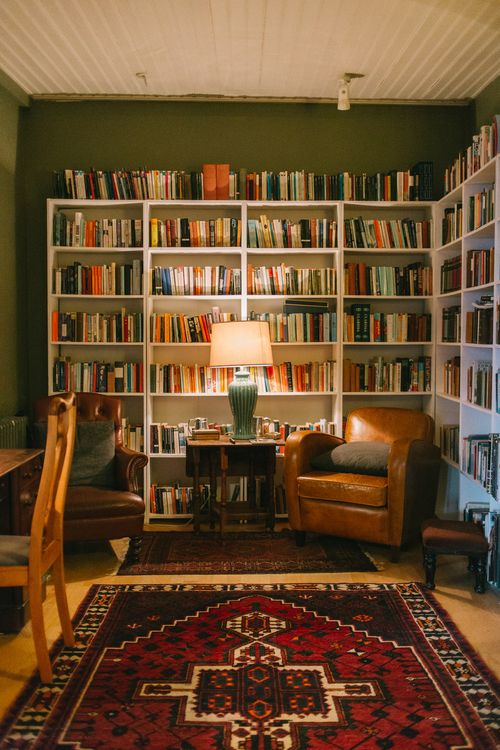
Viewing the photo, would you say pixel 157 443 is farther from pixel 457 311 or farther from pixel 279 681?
pixel 279 681

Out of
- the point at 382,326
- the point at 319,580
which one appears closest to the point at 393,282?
the point at 382,326

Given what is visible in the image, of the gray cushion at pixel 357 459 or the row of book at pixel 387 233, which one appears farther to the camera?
the row of book at pixel 387 233

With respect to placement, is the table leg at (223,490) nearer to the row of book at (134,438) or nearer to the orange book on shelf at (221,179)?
the row of book at (134,438)

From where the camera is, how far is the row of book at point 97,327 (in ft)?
17.5

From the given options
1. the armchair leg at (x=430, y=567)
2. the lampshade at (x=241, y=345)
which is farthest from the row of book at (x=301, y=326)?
the armchair leg at (x=430, y=567)

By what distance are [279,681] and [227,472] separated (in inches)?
89.8

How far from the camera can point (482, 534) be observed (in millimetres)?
3846

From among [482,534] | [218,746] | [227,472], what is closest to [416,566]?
[482,534]

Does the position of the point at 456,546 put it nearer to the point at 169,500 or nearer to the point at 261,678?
the point at 261,678

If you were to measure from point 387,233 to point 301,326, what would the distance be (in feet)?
3.11

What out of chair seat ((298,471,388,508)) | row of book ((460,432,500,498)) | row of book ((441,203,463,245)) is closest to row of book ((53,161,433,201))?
row of book ((441,203,463,245))

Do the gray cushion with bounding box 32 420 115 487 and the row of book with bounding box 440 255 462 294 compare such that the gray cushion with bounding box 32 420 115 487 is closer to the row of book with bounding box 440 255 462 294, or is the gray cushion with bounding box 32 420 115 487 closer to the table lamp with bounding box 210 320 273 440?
the table lamp with bounding box 210 320 273 440

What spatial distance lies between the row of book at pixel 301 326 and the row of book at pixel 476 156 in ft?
4.09

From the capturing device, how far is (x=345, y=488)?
4.41m
